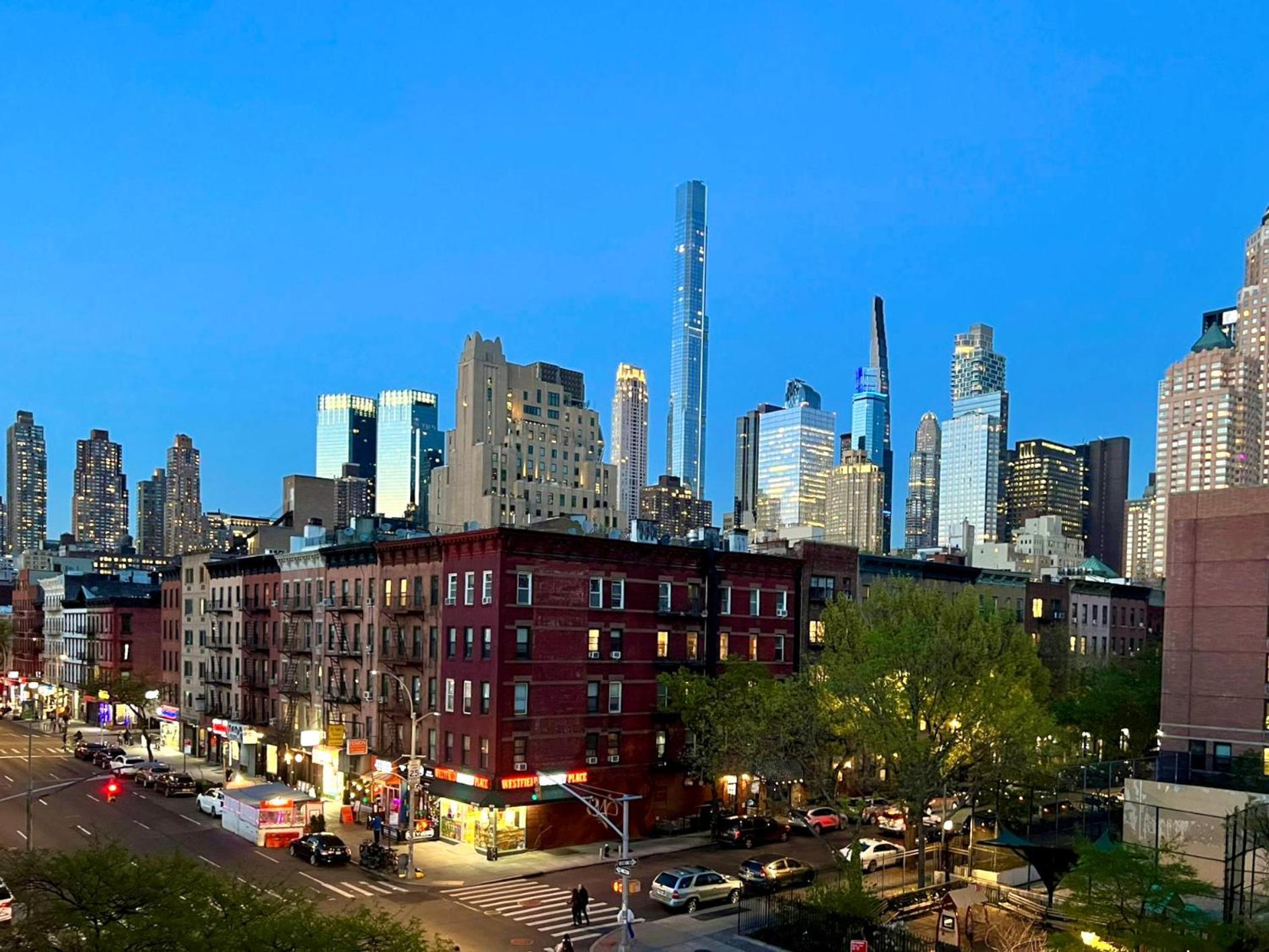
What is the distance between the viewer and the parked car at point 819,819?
187 feet

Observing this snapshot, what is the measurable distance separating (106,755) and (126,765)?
18.1 ft

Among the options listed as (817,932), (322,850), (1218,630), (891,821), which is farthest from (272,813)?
(1218,630)

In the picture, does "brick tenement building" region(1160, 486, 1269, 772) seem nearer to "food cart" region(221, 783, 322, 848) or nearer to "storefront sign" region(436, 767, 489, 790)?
"storefront sign" region(436, 767, 489, 790)

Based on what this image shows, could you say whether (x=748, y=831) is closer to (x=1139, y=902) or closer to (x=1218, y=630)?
(x=1139, y=902)

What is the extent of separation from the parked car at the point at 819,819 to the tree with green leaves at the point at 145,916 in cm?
4110

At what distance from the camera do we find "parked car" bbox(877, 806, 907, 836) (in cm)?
5678

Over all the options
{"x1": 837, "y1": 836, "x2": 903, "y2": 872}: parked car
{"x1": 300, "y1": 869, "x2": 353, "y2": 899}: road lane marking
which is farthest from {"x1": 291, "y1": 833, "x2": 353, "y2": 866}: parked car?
{"x1": 837, "y1": 836, "x2": 903, "y2": 872}: parked car

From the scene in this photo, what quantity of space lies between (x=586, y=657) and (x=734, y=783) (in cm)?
1378

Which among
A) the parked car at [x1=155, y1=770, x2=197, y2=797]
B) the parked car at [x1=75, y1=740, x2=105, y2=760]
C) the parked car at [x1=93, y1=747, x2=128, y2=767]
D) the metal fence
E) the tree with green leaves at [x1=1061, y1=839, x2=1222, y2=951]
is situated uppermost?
the tree with green leaves at [x1=1061, y1=839, x2=1222, y2=951]

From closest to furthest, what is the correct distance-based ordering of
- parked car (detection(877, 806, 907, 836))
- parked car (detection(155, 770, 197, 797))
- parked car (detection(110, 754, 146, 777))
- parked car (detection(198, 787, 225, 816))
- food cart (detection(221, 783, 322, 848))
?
food cart (detection(221, 783, 322, 848)) → parked car (detection(877, 806, 907, 836)) → parked car (detection(198, 787, 225, 816)) → parked car (detection(155, 770, 197, 797)) → parked car (detection(110, 754, 146, 777))

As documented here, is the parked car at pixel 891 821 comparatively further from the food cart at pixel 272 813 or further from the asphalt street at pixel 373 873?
the food cart at pixel 272 813

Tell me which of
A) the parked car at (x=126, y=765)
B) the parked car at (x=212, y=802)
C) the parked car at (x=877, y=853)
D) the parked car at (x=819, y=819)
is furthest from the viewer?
the parked car at (x=126, y=765)

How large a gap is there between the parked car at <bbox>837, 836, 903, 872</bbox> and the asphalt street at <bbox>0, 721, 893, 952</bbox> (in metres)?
1.61

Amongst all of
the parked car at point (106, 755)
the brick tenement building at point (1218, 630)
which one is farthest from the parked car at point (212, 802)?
the brick tenement building at point (1218, 630)
